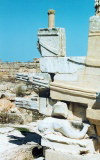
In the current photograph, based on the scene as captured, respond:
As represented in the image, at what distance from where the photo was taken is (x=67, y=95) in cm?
847

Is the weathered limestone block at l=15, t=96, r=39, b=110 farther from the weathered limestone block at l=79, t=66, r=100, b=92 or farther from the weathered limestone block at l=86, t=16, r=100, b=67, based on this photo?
the weathered limestone block at l=86, t=16, r=100, b=67

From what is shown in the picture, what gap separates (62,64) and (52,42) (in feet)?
1.96

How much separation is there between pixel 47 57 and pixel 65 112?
4.77 feet

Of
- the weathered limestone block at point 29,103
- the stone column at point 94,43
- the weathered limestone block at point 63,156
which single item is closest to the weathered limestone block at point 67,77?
the stone column at point 94,43

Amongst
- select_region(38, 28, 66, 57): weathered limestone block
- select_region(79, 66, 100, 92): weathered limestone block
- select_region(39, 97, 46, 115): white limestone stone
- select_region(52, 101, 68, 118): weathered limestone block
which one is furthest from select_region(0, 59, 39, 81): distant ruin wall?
select_region(79, 66, 100, 92): weathered limestone block

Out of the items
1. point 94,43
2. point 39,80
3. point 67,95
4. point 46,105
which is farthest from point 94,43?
point 46,105

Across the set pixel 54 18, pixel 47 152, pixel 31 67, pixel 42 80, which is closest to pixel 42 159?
pixel 47 152

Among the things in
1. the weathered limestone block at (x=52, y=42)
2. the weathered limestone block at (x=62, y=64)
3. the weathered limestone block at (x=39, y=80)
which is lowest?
the weathered limestone block at (x=39, y=80)

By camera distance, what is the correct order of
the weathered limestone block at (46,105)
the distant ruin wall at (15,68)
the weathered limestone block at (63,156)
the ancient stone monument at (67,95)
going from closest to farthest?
the weathered limestone block at (63,156) < the ancient stone monument at (67,95) < the weathered limestone block at (46,105) < the distant ruin wall at (15,68)

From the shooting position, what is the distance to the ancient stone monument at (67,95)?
8.12 meters

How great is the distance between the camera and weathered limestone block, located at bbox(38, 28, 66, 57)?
8.59 meters

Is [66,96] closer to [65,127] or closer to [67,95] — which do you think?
[67,95]

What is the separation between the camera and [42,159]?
8.49 metres

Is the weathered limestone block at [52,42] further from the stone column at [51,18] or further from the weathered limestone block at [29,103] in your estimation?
the weathered limestone block at [29,103]
